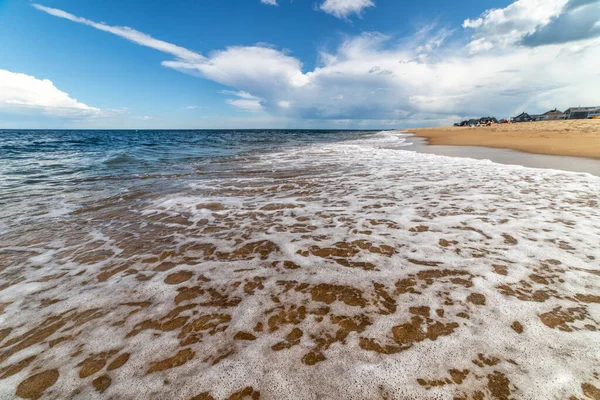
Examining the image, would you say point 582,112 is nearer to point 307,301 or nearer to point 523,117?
point 523,117

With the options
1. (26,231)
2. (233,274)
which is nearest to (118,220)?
(26,231)

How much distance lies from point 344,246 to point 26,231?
603 cm

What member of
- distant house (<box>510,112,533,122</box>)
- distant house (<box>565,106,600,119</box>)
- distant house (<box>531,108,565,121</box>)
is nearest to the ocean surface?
distant house (<box>565,106,600,119</box>)

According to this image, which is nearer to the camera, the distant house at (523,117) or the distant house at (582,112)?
the distant house at (582,112)

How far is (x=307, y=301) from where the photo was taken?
280 centimetres

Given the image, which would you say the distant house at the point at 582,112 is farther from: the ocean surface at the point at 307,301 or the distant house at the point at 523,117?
the ocean surface at the point at 307,301

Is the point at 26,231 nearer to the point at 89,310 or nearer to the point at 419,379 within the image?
the point at 89,310

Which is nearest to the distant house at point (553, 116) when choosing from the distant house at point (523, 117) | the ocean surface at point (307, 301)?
the distant house at point (523, 117)

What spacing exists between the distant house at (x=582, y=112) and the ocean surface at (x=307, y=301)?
9851 cm

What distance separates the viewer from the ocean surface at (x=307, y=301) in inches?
77.0

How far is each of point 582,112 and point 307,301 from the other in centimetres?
10562

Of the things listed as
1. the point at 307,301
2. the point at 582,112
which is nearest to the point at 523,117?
the point at 582,112

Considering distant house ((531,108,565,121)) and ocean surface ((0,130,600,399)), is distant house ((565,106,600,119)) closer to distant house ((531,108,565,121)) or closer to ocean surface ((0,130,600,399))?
distant house ((531,108,565,121))

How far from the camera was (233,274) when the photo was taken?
11.0 feet
